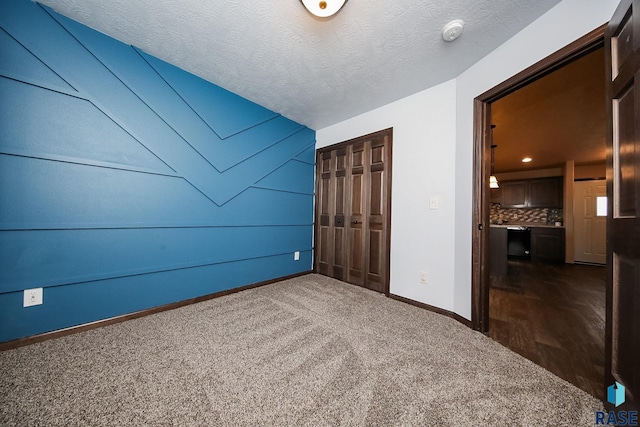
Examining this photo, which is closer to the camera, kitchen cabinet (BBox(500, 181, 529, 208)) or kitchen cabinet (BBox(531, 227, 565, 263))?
kitchen cabinet (BBox(531, 227, 565, 263))

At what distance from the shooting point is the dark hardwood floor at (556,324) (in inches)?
56.4

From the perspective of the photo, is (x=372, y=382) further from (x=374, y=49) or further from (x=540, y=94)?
(x=540, y=94)

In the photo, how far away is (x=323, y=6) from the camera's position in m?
1.44

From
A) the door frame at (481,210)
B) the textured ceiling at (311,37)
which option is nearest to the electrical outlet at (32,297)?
the textured ceiling at (311,37)

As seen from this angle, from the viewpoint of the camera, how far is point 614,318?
3.47 feet

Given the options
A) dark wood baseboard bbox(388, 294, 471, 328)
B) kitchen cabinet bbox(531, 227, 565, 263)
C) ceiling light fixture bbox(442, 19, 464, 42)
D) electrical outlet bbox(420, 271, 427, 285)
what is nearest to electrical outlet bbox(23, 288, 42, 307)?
dark wood baseboard bbox(388, 294, 471, 328)

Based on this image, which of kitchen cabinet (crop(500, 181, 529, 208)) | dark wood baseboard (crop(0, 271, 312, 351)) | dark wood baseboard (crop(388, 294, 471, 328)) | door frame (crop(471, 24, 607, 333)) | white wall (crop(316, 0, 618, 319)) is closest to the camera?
dark wood baseboard (crop(0, 271, 312, 351))

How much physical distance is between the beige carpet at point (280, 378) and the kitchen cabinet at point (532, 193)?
6.19 m

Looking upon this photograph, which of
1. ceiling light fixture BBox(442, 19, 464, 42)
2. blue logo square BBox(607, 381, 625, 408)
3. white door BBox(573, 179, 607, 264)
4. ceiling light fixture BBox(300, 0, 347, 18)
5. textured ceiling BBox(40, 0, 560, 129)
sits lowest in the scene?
blue logo square BBox(607, 381, 625, 408)

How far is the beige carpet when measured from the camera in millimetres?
1030

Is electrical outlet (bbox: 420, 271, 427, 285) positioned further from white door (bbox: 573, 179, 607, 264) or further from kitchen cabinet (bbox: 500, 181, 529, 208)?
white door (bbox: 573, 179, 607, 264)

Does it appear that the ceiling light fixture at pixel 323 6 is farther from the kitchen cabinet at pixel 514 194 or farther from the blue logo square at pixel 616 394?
the kitchen cabinet at pixel 514 194

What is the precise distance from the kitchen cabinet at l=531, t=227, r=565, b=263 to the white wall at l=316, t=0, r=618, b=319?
17.8ft

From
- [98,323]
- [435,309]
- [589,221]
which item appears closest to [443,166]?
[435,309]
